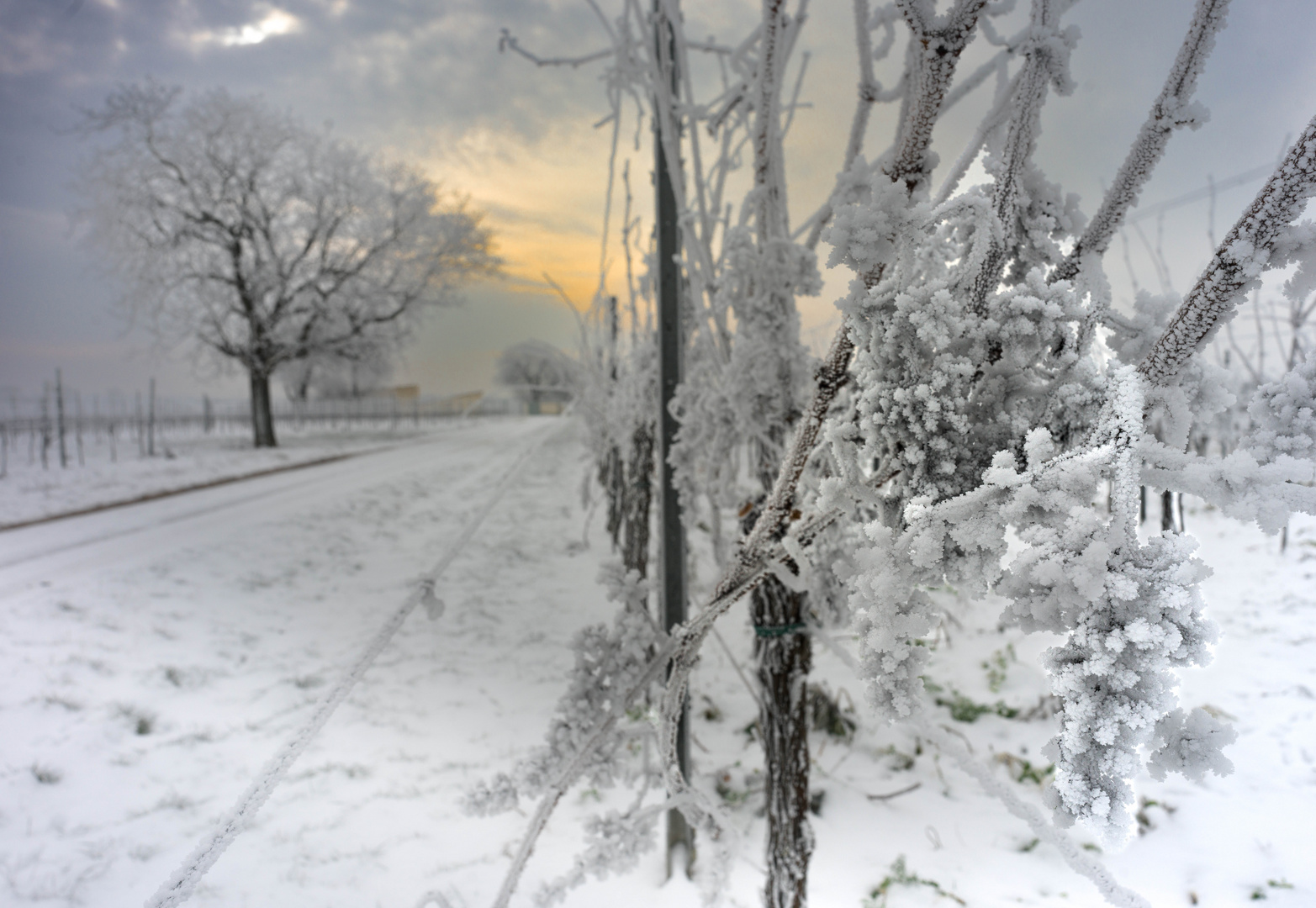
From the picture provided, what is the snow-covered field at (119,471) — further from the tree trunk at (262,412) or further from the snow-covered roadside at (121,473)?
the tree trunk at (262,412)

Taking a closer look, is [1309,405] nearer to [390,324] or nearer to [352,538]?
[352,538]

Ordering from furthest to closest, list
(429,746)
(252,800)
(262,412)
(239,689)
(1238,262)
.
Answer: (262,412), (239,689), (429,746), (252,800), (1238,262)

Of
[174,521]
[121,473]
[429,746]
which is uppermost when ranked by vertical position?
[121,473]

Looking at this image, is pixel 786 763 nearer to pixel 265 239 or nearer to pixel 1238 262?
pixel 1238 262

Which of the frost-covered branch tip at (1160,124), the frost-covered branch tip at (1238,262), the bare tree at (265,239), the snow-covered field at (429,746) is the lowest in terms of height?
the snow-covered field at (429,746)

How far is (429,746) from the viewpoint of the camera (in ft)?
5.72

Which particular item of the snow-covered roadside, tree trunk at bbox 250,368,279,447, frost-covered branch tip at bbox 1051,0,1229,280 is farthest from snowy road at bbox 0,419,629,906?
tree trunk at bbox 250,368,279,447

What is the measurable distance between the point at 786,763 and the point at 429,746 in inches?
46.7

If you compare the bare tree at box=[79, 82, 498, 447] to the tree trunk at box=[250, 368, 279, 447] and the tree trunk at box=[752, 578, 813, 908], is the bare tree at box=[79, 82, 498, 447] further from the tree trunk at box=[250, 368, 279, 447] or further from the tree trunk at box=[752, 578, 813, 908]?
the tree trunk at box=[752, 578, 813, 908]

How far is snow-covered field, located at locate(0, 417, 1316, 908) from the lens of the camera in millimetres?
1217

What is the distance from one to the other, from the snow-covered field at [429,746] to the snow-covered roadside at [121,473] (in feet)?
3.58

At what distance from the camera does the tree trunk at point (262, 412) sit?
30.6 feet

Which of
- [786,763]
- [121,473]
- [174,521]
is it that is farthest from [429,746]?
[121,473]

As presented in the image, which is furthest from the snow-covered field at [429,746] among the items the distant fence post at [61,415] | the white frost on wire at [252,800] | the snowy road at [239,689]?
the distant fence post at [61,415]
